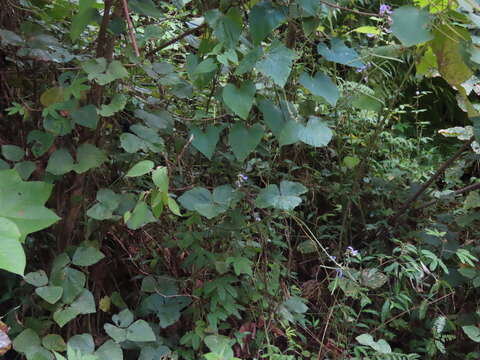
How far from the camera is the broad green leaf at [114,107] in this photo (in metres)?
1.23

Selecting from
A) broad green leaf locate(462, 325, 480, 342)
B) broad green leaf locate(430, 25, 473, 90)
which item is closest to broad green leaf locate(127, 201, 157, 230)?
broad green leaf locate(430, 25, 473, 90)

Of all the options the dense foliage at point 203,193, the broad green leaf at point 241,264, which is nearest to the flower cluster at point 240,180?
the dense foliage at point 203,193

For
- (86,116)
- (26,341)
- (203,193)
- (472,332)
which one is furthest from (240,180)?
(472,332)

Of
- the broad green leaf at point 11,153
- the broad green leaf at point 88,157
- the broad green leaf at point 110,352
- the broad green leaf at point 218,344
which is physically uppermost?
the broad green leaf at point 88,157

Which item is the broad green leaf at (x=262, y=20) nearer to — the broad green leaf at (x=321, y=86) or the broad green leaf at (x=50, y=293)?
the broad green leaf at (x=321, y=86)

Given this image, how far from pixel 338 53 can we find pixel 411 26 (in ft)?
0.78

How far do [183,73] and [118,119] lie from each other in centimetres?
38

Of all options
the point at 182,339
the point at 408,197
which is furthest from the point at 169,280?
the point at 408,197

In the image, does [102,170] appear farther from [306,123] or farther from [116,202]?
[306,123]

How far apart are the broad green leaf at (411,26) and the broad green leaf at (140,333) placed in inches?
36.2

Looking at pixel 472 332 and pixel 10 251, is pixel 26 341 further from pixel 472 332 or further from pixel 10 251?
pixel 472 332

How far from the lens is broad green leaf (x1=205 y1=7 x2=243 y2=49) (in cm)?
120

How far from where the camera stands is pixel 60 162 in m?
1.26

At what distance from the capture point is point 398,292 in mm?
1585
